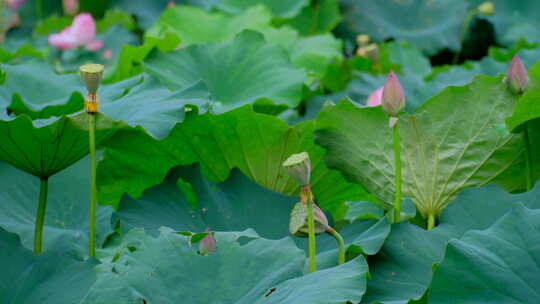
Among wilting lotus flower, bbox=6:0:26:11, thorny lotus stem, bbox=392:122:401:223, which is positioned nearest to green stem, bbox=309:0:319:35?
wilting lotus flower, bbox=6:0:26:11

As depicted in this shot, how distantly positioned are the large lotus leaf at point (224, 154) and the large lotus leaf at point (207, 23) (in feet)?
3.97

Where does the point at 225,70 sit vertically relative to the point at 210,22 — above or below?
above

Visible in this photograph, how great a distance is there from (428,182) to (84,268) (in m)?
0.58

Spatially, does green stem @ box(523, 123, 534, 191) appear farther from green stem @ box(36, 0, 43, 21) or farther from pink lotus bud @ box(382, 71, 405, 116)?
green stem @ box(36, 0, 43, 21)

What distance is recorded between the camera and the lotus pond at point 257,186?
1019mm

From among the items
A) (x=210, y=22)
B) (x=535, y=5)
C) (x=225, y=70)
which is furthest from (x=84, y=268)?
(x=535, y=5)

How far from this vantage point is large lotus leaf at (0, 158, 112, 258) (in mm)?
1407

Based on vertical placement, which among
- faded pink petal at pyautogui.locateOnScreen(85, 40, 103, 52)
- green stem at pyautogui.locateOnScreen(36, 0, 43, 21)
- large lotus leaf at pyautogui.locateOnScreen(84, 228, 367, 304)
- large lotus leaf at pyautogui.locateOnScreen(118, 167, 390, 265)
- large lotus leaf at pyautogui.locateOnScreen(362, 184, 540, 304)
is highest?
large lotus leaf at pyautogui.locateOnScreen(84, 228, 367, 304)

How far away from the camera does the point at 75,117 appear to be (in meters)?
1.22

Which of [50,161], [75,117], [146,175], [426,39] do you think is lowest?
[426,39]

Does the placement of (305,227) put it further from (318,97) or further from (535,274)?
(318,97)

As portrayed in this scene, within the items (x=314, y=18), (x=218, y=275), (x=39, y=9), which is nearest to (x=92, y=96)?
(x=218, y=275)

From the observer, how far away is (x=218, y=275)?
3.37 feet

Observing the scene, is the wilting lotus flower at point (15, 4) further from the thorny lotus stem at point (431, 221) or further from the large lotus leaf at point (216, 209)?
the thorny lotus stem at point (431, 221)
